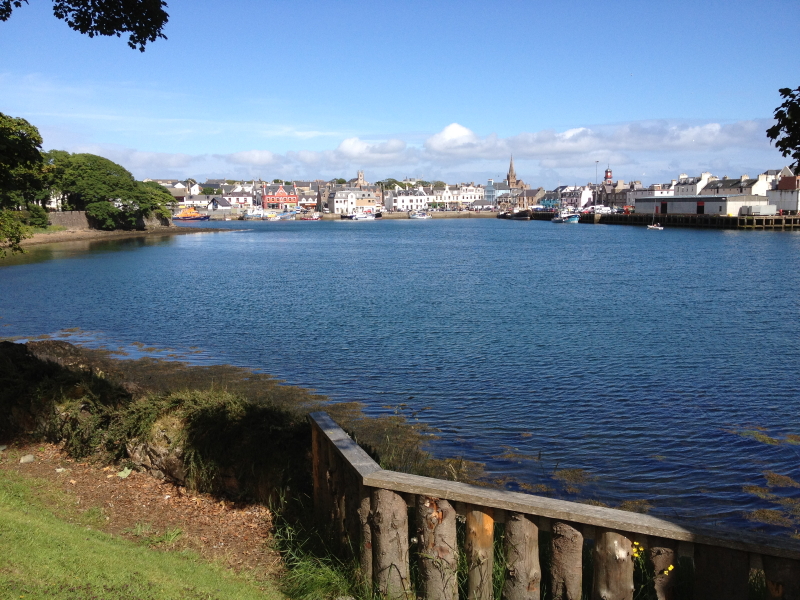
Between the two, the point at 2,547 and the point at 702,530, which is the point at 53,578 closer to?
the point at 2,547

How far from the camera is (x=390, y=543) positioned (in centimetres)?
525

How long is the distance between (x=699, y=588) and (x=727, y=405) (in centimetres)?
1260

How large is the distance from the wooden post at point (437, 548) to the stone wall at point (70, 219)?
91.1 meters

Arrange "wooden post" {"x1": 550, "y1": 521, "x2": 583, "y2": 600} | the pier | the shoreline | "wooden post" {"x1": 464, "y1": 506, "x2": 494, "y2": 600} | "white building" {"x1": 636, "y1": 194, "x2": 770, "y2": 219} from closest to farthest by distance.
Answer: "wooden post" {"x1": 550, "y1": 521, "x2": 583, "y2": 600}
"wooden post" {"x1": 464, "y1": 506, "x2": 494, "y2": 600}
the shoreline
the pier
"white building" {"x1": 636, "y1": 194, "x2": 770, "y2": 219}

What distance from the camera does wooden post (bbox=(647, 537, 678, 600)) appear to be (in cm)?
450

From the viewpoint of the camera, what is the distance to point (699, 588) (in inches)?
174

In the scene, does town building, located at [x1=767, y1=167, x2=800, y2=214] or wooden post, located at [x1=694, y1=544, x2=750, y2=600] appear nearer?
wooden post, located at [x1=694, y1=544, x2=750, y2=600]

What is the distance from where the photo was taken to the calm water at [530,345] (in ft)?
41.4

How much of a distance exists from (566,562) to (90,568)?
11.8 ft

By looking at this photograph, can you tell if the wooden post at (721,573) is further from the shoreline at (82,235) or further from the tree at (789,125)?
the shoreline at (82,235)

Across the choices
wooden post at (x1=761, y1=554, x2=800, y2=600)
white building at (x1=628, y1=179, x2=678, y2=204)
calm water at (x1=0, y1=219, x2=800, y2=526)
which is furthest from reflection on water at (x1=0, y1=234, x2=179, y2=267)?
white building at (x1=628, y1=179, x2=678, y2=204)

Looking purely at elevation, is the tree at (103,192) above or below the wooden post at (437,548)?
above

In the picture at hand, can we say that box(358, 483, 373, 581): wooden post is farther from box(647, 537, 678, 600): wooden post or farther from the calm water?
the calm water

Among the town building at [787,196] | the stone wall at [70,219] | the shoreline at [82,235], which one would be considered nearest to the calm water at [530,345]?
the shoreline at [82,235]
